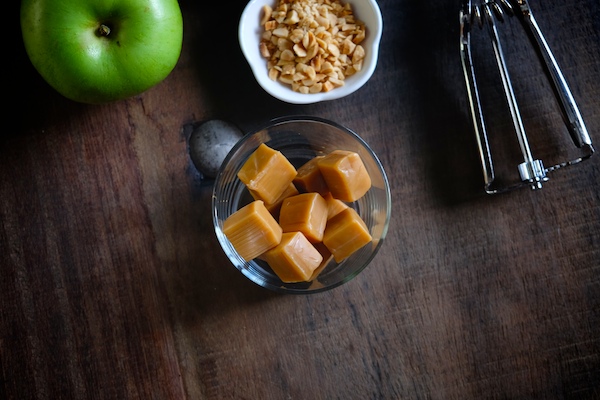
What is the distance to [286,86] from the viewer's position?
36.5 inches

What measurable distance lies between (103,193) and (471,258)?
0.63m

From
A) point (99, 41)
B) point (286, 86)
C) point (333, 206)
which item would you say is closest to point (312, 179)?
point (333, 206)

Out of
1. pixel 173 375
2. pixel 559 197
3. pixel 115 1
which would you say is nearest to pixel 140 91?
pixel 115 1

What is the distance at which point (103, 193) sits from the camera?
96cm

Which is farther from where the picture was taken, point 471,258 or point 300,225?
point 471,258

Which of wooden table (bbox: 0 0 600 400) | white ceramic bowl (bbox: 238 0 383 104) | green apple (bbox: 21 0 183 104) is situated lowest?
wooden table (bbox: 0 0 600 400)

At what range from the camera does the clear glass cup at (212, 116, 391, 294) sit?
0.90m

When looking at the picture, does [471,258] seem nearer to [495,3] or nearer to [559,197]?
[559,197]

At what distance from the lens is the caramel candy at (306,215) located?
835 millimetres

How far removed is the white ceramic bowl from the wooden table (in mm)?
53

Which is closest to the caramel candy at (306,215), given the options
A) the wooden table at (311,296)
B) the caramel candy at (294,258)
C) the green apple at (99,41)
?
the caramel candy at (294,258)

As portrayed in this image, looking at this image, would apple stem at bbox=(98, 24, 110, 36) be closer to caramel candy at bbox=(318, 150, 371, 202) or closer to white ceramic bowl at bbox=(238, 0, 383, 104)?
white ceramic bowl at bbox=(238, 0, 383, 104)

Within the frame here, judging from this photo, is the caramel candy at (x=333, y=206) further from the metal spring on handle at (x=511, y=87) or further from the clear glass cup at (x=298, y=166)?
the metal spring on handle at (x=511, y=87)

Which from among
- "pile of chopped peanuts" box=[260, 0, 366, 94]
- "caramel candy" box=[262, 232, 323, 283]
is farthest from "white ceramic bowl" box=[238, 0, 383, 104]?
"caramel candy" box=[262, 232, 323, 283]
